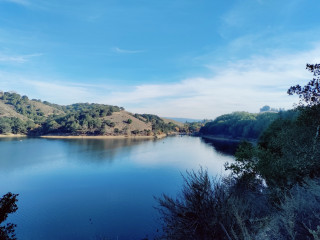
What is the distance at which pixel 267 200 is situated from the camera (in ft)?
42.6

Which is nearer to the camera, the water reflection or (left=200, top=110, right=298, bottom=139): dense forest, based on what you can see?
the water reflection

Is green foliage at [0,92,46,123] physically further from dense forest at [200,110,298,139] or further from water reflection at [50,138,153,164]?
dense forest at [200,110,298,139]

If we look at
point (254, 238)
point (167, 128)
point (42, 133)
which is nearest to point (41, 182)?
point (254, 238)

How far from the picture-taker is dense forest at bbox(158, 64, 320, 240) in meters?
6.34

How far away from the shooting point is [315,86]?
1182 cm

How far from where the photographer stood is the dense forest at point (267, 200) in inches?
249

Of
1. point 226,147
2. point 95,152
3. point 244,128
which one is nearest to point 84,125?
point 95,152

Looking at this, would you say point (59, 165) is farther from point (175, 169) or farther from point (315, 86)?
point (315, 86)

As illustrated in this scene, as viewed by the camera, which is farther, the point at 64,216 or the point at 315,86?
the point at 64,216

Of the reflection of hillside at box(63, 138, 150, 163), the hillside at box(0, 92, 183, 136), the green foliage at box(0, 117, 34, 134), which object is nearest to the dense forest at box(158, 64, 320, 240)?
the reflection of hillside at box(63, 138, 150, 163)

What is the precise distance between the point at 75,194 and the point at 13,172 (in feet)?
55.3

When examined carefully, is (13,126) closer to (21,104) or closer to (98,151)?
(98,151)

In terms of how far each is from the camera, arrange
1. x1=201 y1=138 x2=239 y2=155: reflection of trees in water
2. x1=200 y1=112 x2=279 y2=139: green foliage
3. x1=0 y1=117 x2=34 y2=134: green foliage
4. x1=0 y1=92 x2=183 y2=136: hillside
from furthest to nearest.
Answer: x1=0 y1=92 x2=183 y2=136: hillside
x1=0 y1=117 x2=34 y2=134: green foliage
x1=200 y1=112 x2=279 y2=139: green foliage
x1=201 y1=138 x2=239 y2=155: reflection of trees in water

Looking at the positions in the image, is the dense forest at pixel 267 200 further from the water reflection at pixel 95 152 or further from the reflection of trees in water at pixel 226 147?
the reflection of trees in water at pixel 226 147
